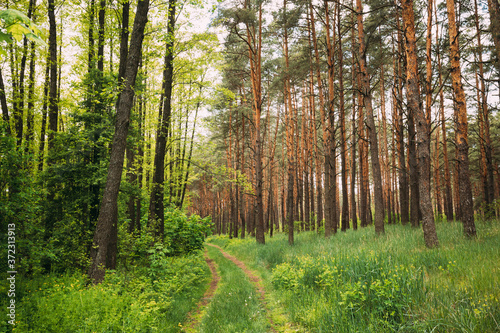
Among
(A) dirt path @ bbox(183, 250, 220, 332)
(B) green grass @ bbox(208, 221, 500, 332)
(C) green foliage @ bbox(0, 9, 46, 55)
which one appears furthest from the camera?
(A) dirt path @ bbox(183, 250, 220, 332)

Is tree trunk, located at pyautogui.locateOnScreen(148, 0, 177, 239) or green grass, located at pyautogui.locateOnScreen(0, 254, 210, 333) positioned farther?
tree trunk, located at pyautogui.locateOnScreen(148, 0, 177, 239)

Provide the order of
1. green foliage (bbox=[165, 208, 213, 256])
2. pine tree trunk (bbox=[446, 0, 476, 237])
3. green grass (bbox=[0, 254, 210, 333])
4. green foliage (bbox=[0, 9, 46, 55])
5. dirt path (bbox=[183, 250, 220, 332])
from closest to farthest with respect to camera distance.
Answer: green foliage (bbox=[0, 9, 46, 55]) → green grass (bbox=[0, 254, 210, 333]) → dirt path (bbox=[183, 250, 220, 332]) → pine tree trunk (bbox=[446, 0, 476, 237]) → green foliage (bbox=[165, 208, 213, 256])

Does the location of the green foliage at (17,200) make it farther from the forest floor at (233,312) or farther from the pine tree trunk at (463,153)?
the pine tree trunk at (463,153)

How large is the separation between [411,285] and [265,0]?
15.0m

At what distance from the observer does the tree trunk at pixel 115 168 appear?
18.8 ft

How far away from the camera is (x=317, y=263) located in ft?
20.5

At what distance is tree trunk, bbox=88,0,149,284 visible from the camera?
5742mm

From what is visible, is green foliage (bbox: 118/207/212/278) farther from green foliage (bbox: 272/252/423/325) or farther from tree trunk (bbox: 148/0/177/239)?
green foliage (bbox: 272/252/423/325)

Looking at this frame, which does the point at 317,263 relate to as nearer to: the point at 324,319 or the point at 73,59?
the point at 324,319

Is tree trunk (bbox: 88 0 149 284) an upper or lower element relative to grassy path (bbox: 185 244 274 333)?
upper

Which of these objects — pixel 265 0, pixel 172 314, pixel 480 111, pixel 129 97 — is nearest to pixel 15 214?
pixel 129 97

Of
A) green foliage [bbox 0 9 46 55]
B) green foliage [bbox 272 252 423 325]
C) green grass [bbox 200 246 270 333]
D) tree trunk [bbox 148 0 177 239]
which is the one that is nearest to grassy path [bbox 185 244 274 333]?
green grass [bbox 200 246 270 333]

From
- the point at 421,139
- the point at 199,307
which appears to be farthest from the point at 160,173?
the point at 421,139

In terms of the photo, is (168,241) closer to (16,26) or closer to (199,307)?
(199,307)
